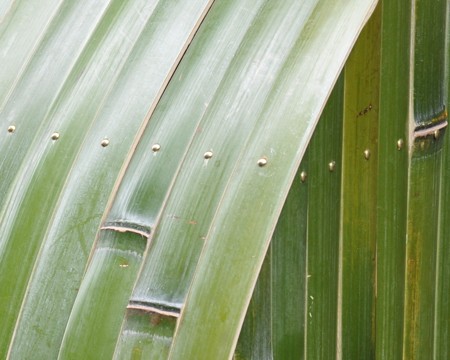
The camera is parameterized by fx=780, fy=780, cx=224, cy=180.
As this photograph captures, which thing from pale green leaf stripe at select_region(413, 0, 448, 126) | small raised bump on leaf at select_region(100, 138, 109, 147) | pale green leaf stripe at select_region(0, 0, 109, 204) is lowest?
small raised bump on leaf at select_region(100, 138, 109, 147)

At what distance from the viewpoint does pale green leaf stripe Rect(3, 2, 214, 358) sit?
2.55ft

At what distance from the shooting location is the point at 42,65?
88 centimetres

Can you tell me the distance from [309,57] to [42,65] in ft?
1.04

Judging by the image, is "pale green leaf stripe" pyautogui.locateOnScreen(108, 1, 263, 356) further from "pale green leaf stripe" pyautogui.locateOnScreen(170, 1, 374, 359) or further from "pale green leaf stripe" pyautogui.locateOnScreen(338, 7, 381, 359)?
"pale green leaf stripe" pyautogui.locateOnScreen(338, 7, 381, 359)

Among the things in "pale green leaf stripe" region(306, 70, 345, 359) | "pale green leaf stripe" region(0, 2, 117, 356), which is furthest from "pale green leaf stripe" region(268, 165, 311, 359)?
"pale green leaf stripe" region(0, 2, 117, 356)

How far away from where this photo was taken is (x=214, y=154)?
29.5 inches

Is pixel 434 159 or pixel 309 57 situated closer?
pixel 309 57

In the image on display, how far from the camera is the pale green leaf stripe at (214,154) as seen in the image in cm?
73

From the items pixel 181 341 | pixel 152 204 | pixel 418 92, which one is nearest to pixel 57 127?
pixel 152 204

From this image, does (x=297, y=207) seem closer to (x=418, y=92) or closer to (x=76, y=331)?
(x=418, y=92)

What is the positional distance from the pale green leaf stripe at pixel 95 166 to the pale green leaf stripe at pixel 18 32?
0.12 m

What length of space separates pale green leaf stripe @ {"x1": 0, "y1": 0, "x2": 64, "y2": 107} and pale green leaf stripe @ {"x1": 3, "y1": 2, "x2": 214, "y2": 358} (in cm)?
12

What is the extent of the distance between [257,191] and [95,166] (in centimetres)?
18

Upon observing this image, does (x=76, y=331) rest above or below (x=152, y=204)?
below
